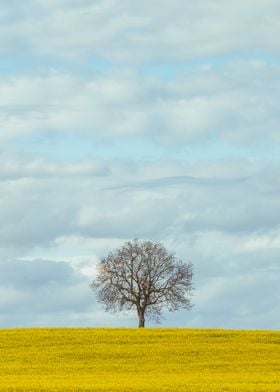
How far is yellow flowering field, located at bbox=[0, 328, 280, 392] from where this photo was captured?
4331 centimetres

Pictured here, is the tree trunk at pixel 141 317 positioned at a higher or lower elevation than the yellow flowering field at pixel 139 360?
higher

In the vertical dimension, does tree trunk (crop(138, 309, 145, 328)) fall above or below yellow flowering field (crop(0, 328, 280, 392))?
above

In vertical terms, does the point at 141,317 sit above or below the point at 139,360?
above

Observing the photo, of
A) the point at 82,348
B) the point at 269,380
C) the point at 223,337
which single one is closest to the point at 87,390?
the point at 269,380

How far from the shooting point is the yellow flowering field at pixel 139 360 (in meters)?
Result: 43.3

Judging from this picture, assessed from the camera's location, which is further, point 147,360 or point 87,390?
point 147,360

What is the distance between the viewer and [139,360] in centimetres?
5684

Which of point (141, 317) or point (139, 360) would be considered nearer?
point (139, 360)

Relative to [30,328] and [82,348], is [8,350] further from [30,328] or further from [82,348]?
[30,328]

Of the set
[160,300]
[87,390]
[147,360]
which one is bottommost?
[87,390]

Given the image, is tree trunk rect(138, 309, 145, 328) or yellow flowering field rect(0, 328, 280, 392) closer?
yellow flowering field rect(0, 328, 280, 392)

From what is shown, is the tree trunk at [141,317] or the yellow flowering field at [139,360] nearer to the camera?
the yellow flowering field at [139,360]

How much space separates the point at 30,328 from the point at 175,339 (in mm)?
11302

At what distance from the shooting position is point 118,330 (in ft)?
225
